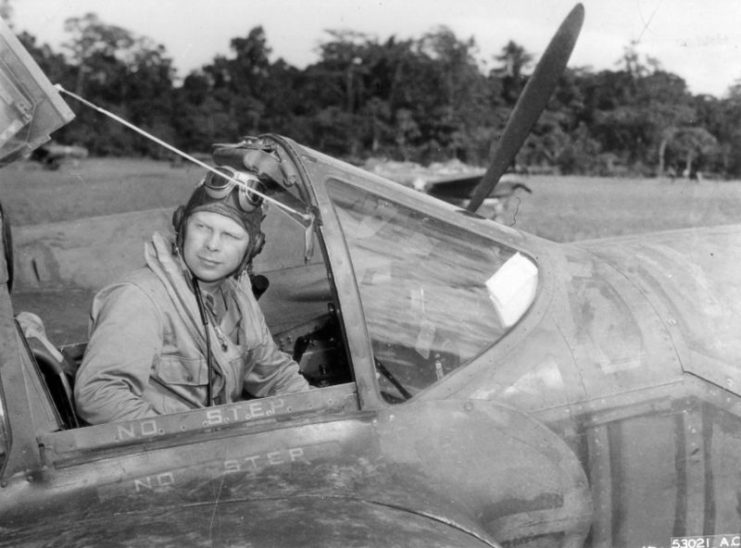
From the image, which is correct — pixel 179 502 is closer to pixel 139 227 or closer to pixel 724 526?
pixel 724 526

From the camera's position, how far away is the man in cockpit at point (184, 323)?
2400 mm

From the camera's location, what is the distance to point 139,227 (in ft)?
30.0

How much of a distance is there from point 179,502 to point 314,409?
0.47 m

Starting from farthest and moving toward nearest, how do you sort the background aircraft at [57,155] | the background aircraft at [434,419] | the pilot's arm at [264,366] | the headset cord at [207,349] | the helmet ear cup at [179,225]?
the background aircraft at [57,155], the pilot's arm at [264,366], the helmet ear cup at [179,225], the headset cord at [207,349], the background aircraft at [434,419]

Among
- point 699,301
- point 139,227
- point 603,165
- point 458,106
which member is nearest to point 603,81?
point 603,165

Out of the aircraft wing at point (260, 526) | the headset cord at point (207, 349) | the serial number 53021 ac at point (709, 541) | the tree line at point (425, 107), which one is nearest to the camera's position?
the aircraft wing at point (260, 526)

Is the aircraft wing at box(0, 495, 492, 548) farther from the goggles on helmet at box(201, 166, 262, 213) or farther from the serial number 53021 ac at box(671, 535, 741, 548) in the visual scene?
the goggles on helmet at box(201, 166, 262, 213)

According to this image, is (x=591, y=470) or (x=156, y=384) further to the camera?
(x=156, y=384)

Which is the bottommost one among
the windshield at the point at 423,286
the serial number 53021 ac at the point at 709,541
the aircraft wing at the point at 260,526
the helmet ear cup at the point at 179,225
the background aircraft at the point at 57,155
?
the serial number 53021 ac at the point at 709,541

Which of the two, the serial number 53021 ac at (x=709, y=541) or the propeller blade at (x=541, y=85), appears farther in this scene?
the propeller blade at (x=541, y=85)

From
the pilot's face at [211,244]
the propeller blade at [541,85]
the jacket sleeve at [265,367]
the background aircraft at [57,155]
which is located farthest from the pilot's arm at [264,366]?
the background aircraft at [57,155]

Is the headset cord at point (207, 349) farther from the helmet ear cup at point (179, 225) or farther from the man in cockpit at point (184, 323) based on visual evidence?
the helmet ear cup at point (179, 225)

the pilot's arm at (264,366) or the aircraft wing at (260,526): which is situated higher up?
the pilot's arm at (264,366)

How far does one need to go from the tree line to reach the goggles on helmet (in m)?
17.6
